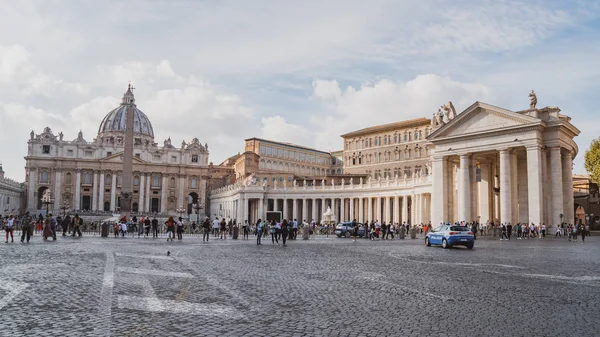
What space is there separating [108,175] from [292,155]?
1629 inches

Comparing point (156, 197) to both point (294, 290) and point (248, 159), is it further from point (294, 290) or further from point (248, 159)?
point (294, 290)

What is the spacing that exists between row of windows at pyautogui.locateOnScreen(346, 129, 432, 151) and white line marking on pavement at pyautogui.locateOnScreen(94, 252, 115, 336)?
74393 mm

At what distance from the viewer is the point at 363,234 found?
1753 inches

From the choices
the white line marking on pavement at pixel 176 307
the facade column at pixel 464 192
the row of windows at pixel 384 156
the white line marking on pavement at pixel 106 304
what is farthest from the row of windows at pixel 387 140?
the white line marking on pavement at pixel 176 307

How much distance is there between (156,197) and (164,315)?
114840 mm

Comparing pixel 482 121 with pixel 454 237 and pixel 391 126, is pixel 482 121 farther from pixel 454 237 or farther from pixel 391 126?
pixel 391 126

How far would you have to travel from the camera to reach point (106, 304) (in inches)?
352

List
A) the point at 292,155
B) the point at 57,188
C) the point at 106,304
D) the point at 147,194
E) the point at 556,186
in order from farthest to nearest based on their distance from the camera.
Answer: the point at 147,194
the point at 292,155
the point at 57,188
the point at 556,186
the point at 106,304

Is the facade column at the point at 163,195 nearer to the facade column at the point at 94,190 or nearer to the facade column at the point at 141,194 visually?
the facade column at the point at 141,194

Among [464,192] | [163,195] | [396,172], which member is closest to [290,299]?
[464,192]

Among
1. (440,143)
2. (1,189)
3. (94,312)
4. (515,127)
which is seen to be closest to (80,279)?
(94,312)

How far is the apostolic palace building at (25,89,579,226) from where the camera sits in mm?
43250

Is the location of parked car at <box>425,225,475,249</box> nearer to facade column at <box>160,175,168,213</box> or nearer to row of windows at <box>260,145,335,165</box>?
row of windows at <box>260,145,335,165</box>

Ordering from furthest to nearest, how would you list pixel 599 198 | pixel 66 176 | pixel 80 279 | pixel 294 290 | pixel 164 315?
pixel 66 176 < pixel 599 198 < pixel 80 279 < pixel 294 290 < pixel 164 315
